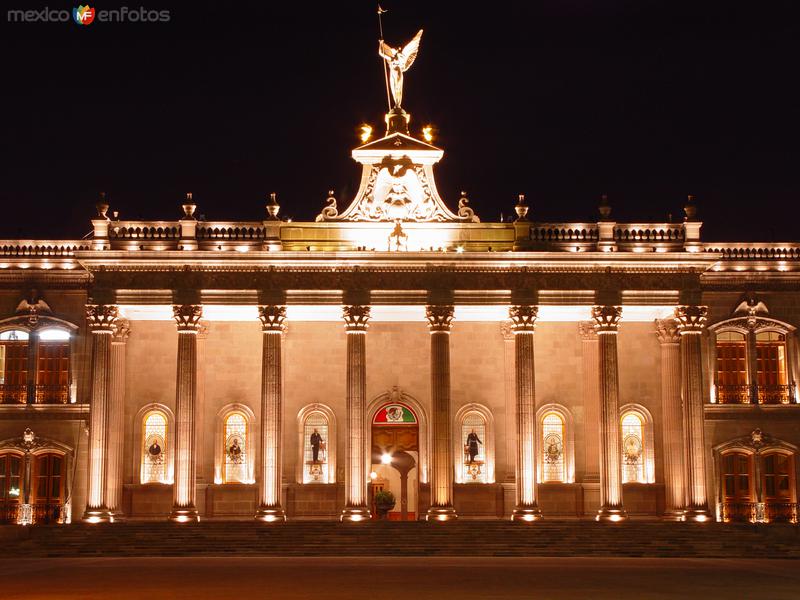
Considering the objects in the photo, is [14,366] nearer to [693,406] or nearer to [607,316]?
[607,316]

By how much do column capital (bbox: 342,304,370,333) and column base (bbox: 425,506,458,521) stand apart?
7031 mm

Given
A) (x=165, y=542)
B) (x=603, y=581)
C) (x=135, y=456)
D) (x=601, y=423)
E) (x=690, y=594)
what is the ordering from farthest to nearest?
(x=135, y=456) < (x=601, y=423) < (x=165, y=542) < (x=603, y=581) < (x=690, y=594)

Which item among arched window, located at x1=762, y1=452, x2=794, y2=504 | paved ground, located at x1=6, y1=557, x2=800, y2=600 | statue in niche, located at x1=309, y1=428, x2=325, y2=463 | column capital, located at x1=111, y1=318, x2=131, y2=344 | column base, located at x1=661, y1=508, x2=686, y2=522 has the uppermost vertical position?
column capital, located at x1=111, y1=318, x2=131, y2=344

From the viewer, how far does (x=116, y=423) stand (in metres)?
40.6

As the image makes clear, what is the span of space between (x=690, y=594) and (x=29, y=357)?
2828 cm

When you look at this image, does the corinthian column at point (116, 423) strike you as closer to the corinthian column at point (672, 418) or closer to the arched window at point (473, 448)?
the arched window at point (473, 448)

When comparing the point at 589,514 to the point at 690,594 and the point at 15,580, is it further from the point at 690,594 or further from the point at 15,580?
the point at 15,580

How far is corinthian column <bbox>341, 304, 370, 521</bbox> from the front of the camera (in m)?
40.0

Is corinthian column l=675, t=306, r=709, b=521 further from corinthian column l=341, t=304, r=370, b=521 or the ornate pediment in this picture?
corinthian column l=341, t=304, r=370, b=521

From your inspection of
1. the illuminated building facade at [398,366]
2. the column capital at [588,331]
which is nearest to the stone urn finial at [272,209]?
the illuminated building facade at [398,366]

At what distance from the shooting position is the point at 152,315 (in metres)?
42.9

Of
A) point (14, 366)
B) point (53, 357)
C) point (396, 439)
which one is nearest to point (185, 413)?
point (53, 357)

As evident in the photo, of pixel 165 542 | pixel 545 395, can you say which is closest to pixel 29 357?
pixel 165 542

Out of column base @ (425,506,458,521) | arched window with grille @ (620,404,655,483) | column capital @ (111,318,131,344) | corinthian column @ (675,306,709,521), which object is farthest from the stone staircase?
column capital @ (111,318,131,344)
